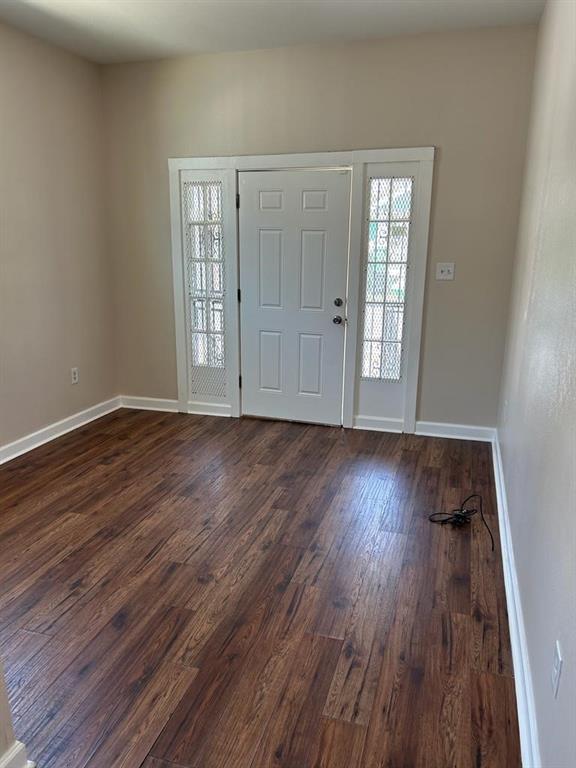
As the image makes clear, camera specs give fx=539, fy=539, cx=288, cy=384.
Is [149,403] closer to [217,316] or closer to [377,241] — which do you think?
[217,316]

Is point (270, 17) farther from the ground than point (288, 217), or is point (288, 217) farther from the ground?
point (270, 17)

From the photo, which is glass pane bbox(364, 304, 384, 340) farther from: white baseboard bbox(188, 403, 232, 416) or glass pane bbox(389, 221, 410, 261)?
white baseboard bbox(188, 403, 232, 416)

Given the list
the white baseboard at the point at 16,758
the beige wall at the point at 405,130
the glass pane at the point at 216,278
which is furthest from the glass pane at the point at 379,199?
the white baseboard at the point at 16,758

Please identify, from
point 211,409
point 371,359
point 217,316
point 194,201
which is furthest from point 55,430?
point 371,359

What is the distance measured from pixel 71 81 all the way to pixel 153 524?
11.2ft

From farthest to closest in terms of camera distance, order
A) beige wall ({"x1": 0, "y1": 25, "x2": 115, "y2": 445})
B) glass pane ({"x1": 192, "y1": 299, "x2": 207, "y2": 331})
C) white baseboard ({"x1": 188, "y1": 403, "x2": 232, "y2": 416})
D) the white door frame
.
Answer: white baseboard ({"x1": 188, "y1": 403, "x2": 232, "y2": 416}), glass pane ({"x1": 192, "y1": 299, "x2": 207, "y2": 331}), the white door frame, beige wall ({"x1": 0, "y1": 25, "x2": 115, "y2": 445})

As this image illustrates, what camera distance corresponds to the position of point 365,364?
4.37 meters

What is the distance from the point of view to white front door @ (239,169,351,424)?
4199 millimetres

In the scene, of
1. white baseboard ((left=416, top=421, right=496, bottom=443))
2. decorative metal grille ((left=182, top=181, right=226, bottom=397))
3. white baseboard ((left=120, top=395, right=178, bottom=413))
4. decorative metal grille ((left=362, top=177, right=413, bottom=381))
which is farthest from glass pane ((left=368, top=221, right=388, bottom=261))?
white baseboard ((left=120, top=395, right=178, bottom=413))

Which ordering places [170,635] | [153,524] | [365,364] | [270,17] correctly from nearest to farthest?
[170,635]
[153,524]
[270,17]
[365,364]

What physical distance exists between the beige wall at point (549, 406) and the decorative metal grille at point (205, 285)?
2441mm

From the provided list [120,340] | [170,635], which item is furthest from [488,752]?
[120,340]

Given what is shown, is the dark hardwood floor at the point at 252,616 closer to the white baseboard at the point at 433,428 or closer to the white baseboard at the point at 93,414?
the white baseboard at the point at 93,414

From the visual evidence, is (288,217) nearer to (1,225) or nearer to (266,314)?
(266,314)
